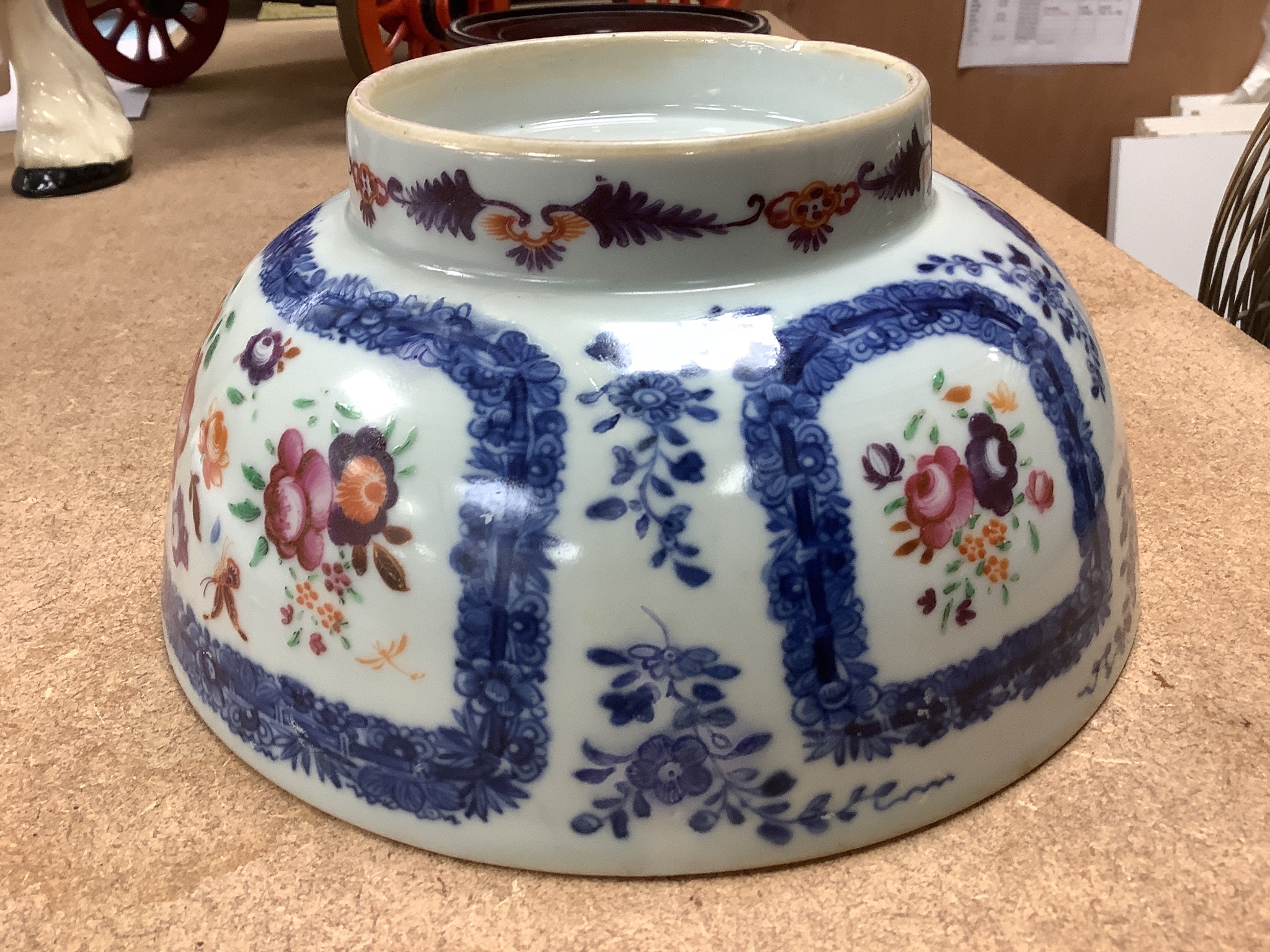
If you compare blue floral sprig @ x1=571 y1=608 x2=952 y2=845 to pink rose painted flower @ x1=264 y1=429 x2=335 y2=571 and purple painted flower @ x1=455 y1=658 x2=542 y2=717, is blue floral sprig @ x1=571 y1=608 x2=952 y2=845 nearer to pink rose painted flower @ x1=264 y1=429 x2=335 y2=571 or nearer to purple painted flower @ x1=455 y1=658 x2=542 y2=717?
purple painted flower @ x1=455 y1=658 x2=542 y2=717

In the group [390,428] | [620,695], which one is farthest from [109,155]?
[620,695]

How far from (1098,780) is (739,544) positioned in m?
0.25

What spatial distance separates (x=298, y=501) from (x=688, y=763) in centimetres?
21

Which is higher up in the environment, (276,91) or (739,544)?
(739,544)

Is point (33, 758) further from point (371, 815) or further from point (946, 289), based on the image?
point (946, 289)

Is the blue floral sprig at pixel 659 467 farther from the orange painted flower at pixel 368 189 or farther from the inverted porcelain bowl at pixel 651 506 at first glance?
the orange painted flower at pixel 368 189

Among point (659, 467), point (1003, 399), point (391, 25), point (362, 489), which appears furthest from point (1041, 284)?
point (391, 25)

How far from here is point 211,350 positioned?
59cm

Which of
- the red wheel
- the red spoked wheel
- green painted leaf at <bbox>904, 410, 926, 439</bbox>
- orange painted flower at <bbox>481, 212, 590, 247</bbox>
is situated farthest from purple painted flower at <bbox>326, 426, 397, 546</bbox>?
the red wheel

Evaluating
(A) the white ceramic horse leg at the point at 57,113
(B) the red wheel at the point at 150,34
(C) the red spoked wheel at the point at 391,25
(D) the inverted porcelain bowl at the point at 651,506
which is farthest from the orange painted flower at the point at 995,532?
(B) the red wheel at the point at 150,34

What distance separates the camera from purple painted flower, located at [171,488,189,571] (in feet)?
1.88

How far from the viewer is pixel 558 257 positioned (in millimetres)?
500

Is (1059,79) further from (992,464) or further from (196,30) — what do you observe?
(992,464)

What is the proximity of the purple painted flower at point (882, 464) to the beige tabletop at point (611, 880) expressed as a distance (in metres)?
0.18
